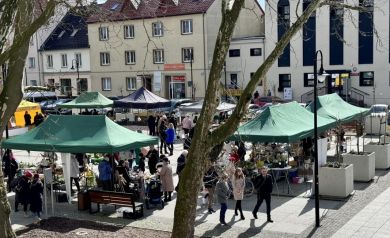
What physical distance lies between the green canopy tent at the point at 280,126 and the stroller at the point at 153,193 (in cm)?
290

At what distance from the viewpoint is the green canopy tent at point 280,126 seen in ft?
56.6

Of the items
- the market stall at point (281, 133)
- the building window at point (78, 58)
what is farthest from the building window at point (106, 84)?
the market stall at point (281, 133)

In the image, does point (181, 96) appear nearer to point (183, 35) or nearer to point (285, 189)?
point (183, 35)

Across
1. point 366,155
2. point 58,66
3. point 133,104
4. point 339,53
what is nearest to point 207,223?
point 366,155

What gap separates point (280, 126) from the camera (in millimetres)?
17875

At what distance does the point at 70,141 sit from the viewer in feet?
54.2

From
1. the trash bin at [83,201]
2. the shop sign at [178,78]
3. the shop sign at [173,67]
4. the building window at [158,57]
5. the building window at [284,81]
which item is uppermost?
the building window at [158,57]

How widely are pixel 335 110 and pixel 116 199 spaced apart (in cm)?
1129

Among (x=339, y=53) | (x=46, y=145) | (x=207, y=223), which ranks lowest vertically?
(x=207, y=223)

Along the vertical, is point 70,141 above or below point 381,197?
above

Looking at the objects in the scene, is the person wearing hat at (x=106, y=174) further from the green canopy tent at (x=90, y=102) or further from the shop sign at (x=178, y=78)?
the shop sign at (x=178, y=78)

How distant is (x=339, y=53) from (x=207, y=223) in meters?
34.2

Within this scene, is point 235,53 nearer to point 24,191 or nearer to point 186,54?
point 186,54

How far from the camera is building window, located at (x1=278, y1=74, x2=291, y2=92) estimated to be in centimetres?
4822
